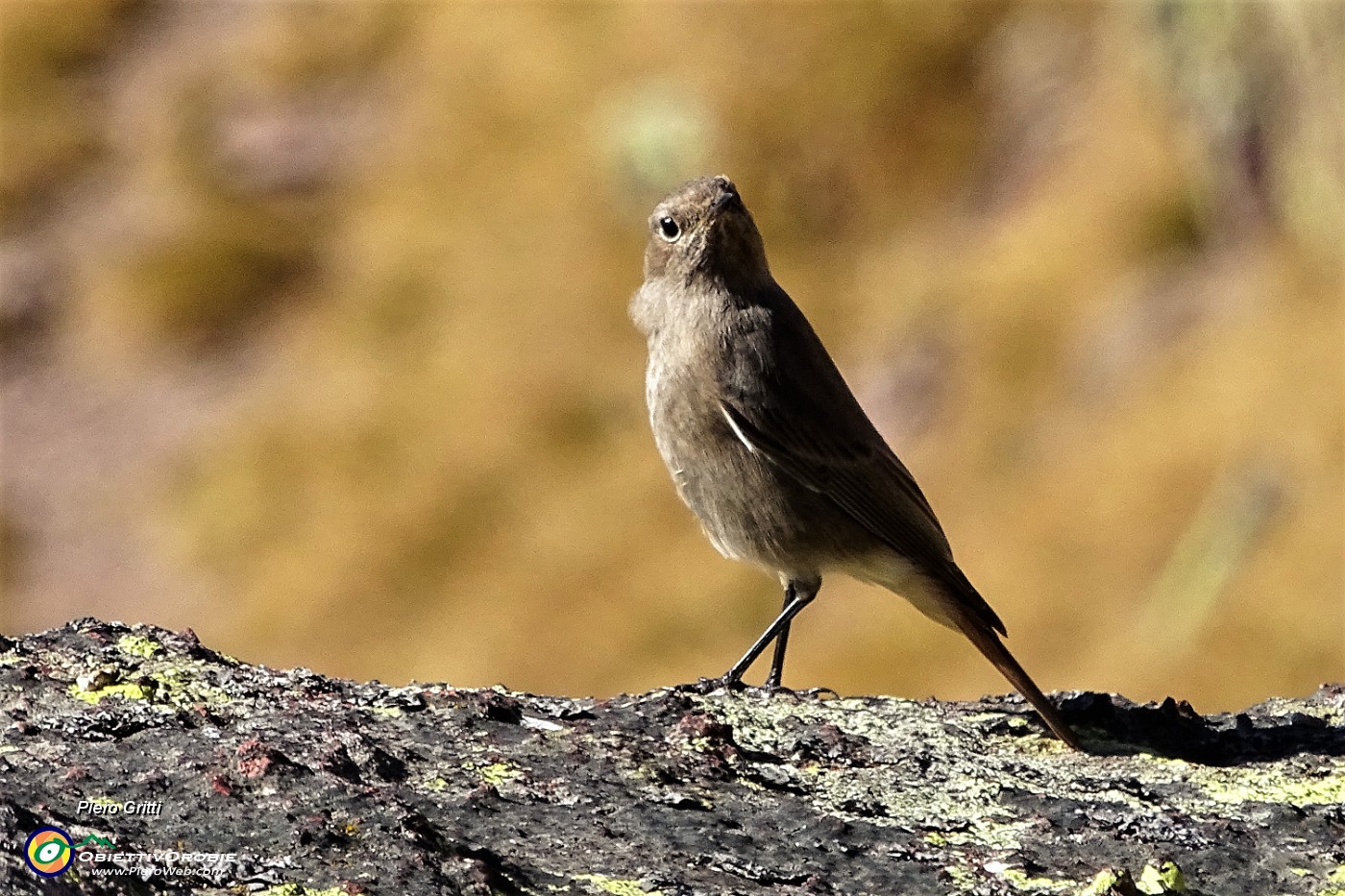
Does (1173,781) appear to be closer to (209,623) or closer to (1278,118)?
(1278,118)

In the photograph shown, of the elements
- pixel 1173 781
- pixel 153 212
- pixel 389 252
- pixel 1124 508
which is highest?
pixel 153 212

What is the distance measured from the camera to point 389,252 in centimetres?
2864

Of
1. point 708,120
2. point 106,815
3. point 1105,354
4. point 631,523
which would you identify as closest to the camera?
point 106,815

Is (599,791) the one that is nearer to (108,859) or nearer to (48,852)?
(108,859)

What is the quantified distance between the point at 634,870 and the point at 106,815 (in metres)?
1.21

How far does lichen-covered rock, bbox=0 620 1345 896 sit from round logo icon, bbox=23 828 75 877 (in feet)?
0.10

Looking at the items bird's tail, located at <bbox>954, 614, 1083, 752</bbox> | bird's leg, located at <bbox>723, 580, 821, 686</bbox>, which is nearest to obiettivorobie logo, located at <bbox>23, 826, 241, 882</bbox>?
bird's tail, located at <bbox>954, 614, 1083, 752</bbox>

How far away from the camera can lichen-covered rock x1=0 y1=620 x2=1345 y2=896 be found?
13.7 ft

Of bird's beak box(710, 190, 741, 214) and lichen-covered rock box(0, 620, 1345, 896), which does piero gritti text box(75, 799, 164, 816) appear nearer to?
lichen-covered rock box(0, 620, 1345, 896)

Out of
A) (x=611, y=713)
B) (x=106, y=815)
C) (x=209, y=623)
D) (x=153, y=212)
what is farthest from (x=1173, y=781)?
(x=153, y=212)

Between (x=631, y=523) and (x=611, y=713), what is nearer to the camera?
(x=611, y=713)

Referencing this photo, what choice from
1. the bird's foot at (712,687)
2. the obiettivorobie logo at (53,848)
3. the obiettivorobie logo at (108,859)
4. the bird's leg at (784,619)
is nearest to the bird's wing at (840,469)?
the bird's leg at (784,619)

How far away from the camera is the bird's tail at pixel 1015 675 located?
19.2ft

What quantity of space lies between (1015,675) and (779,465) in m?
1.85
